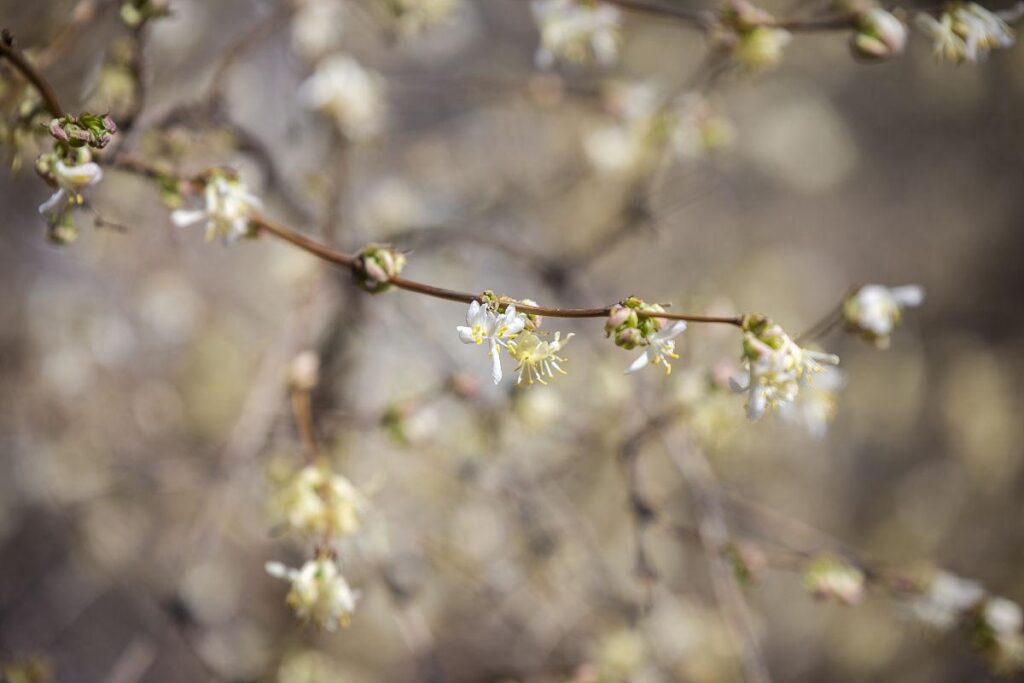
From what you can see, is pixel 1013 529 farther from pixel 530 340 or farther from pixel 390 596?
pixel 530 340

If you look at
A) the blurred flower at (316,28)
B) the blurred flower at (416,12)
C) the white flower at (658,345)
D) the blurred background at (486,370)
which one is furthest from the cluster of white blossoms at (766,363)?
the blurred flower at (316,28)

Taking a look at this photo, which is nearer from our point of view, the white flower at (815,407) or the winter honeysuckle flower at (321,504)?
the winter honeysuckle flower at (321,504)

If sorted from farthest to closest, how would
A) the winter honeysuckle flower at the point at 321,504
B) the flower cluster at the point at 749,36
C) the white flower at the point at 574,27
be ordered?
the white flower at the point at 574,27, the flower cluster at the point at 749,36, the winter honeysuckle flower at the point at 321,504

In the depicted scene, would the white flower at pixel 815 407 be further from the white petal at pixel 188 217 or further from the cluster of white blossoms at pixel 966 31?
the white petal at pixel 188 217

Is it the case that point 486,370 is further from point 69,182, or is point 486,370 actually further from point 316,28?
point 69,182

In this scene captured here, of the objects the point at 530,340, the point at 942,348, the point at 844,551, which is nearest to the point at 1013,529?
the point at 942,348

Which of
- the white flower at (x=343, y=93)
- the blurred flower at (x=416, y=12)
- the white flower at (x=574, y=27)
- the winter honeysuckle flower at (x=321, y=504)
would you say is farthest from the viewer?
the white flower at (x=343, y=93)

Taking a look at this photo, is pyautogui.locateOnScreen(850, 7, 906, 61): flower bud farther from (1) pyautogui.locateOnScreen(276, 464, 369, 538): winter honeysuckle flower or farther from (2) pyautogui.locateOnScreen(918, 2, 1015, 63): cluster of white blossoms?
(1) pyautogui.locateOnScreen(276, 464, 369, 538): winter honeysuckle flower

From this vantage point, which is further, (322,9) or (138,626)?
(138,626)
